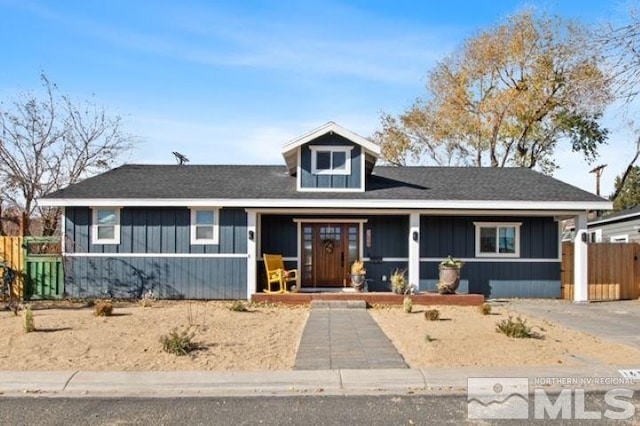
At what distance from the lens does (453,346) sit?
8.79 m

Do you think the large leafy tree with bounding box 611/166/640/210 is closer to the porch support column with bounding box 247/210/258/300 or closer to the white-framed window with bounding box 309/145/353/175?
the white-framed window with bounding box 309/145/353/175

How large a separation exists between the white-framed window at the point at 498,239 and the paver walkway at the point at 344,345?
5421 millimetres

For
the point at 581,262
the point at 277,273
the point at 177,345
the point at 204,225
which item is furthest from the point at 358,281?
the point at 177,345

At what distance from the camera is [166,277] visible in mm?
15758

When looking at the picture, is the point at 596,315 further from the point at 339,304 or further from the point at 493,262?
the point at 339,304

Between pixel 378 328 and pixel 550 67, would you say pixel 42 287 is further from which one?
pixel 550 67

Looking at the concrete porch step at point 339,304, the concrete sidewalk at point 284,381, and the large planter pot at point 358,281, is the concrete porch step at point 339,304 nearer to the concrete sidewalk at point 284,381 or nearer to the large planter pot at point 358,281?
the large planter pot at point 358,281

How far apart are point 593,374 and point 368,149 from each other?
10.1 metres

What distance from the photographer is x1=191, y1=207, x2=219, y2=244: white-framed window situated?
15797 mm

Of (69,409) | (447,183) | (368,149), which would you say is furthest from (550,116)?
(69,409)

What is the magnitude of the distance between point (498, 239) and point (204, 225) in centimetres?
857

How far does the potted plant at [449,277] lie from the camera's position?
15258 millimetres

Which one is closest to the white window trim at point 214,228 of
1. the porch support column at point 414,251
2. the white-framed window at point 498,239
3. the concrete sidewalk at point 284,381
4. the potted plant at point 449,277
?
the porch support column at point 414,251

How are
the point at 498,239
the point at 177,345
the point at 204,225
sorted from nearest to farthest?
the point at 177,345 → the point at 204,225 → the point at 498,239
